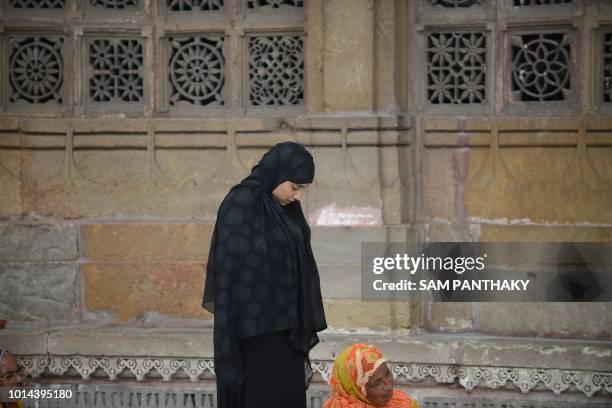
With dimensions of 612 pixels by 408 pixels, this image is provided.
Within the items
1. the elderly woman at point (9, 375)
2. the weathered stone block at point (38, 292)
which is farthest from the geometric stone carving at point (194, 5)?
the elderly woman at point (9, 375)

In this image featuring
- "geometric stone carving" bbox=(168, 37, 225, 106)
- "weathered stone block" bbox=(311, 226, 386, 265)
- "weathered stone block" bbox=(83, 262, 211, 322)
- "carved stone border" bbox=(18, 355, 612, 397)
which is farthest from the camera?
"geometric stone carving" bbox=(168, 37, 225, 106)

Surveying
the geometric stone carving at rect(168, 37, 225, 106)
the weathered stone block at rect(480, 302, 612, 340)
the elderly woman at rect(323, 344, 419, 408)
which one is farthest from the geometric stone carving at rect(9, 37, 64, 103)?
the elderly woman at rect(323, 344, 419, 408)

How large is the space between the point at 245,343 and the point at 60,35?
11.0 ft

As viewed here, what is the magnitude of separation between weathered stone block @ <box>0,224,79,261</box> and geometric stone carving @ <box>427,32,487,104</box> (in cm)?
250

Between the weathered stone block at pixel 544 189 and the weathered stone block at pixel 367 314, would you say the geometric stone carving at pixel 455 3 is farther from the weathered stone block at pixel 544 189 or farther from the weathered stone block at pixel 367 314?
the weathered stone block at pixel 367 314

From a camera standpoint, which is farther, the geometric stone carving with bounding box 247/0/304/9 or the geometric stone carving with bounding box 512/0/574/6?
the geometric stone carving with bounding box 247/0/304/9

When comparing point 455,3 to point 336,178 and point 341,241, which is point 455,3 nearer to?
point 336,178

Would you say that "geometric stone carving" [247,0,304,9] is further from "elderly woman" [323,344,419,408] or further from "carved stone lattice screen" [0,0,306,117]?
"elderly woman" [323,344,419,408]

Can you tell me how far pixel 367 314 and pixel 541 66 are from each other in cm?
190

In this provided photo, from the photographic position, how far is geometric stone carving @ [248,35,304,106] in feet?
25.1

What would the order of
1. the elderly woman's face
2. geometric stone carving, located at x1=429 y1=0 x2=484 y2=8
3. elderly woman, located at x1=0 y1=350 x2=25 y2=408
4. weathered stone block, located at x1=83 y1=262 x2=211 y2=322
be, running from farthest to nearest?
weathered stone block, located at x1=83 y1=262 x2=211 y2=322 → geometric stone carving, located at x1=429 y1=0 x2=484 y2=8 → elderly woman, located at x1=0 y1=350 x2=25 y2=408 → the elderly woman's face

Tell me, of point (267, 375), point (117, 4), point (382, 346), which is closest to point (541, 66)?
point (382, 346)

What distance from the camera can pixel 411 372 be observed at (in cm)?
718

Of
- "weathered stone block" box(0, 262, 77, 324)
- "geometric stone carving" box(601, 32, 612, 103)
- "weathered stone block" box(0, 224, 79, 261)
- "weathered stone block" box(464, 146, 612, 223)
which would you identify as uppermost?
"geometric stone carving" box(601, 32, 612, 103)
